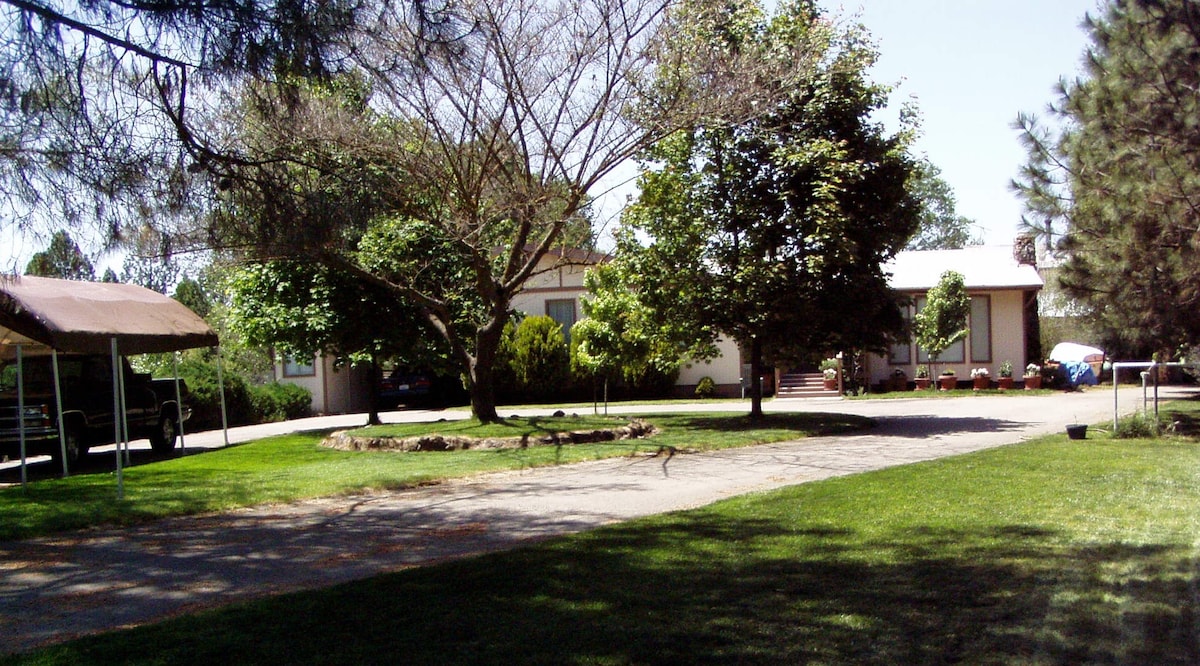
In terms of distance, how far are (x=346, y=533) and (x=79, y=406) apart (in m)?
10.4

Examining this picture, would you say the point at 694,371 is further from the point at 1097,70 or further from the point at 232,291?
the point at 1097,70

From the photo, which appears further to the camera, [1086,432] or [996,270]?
[996,270]

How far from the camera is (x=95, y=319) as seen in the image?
16.1 metres

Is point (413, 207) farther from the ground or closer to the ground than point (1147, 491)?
farther from the ground

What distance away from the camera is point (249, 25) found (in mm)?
8141

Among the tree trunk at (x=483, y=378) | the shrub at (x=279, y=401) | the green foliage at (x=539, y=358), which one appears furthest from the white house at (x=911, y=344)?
the tree trunk at (x=483, y=378)

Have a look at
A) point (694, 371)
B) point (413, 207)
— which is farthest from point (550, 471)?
point (694, 371)

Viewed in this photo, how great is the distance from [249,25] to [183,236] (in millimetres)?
2483

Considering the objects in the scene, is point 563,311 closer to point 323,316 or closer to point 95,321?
point 323,316

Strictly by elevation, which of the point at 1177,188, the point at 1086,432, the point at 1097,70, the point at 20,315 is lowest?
the point at 1086,432

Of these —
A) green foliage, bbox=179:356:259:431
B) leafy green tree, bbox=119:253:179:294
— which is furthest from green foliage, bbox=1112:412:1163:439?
green foliage, bbox=179:356:259:431

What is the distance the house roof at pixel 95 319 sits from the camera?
14.9 m

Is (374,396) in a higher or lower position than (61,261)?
lower

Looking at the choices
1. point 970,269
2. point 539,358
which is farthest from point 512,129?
point 970,269
